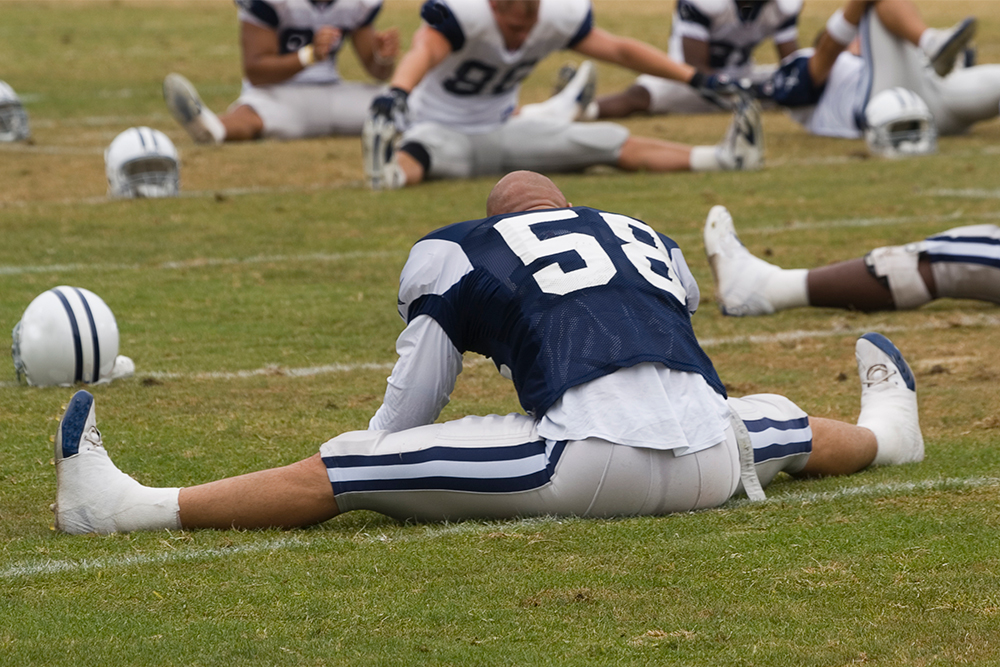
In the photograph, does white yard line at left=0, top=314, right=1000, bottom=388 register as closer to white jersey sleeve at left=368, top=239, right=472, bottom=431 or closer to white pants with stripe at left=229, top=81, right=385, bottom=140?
white jersey sleeve at left=368, top=239, right=472, bottom=431

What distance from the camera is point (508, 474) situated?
3615mm

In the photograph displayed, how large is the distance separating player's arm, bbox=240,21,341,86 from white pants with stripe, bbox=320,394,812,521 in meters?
8.85

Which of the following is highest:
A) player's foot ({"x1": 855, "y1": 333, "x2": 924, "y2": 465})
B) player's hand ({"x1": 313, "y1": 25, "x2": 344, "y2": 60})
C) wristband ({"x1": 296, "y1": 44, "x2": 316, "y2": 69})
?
player's hand ({"x1": 313, "y1": 25, "x2": 344, "y2": 60})

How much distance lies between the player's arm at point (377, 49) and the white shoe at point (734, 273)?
6926mm

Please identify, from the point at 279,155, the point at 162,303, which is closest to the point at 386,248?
the point at 162,303

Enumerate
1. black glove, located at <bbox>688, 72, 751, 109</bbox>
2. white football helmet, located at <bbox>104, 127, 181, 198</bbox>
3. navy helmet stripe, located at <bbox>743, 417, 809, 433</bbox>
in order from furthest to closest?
black glove, located at <bbox>688, 72, 751, 109</bbox>, white football helmet, located at <bbox>104, 127, 181, 198</bbox>, navy helmet stripe, located at <bbox>743, 417, 809, 433</bbox>

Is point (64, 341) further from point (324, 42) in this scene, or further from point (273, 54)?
point (273, 54)

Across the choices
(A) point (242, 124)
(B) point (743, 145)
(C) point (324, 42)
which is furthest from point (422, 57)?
(A) point (242, 124)

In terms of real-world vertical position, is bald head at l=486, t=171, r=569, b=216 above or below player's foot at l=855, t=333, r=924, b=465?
above

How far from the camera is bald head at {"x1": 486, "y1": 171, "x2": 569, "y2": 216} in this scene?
4.05 meters

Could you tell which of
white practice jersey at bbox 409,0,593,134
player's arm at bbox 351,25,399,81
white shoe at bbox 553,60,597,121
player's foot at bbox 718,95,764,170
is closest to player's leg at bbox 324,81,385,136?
player's arm at bbox 351,25,399,81

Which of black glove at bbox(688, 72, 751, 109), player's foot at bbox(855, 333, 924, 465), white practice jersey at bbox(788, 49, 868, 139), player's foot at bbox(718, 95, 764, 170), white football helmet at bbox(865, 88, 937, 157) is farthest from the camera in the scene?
white practice jersey at bbox(788, 49, 868, 139)

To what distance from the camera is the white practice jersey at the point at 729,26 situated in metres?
13.8

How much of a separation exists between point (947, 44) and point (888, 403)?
7.47 m
